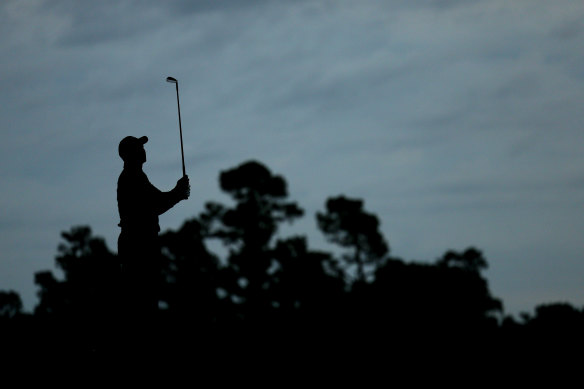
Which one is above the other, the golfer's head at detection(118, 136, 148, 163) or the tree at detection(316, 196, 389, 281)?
the tree at detection(316, 196, 389, 281)

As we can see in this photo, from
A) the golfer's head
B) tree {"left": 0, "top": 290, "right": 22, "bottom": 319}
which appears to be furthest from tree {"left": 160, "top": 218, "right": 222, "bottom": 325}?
the golfer's head

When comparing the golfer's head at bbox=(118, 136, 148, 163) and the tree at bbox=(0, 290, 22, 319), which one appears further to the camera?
the tree at bbox=(0, 290, 22, 319)

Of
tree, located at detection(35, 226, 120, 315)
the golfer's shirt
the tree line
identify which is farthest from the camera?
tree, located at detection(35, 226, 120, 315)

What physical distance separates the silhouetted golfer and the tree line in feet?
108

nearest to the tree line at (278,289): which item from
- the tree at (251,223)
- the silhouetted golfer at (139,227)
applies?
the tree at (251,223)

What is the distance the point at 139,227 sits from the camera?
11.9 meters

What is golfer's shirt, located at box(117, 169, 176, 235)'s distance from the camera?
11922 millimetres

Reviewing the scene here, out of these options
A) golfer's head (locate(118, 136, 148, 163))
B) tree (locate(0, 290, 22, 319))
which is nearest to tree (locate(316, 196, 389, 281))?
tree (locate(0, 290, 22, 319))

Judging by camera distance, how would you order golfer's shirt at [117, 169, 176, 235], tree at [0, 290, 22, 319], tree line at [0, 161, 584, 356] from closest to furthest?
golfer's shirt at [117, 169, 176, 235] → tree line at [0, 161, 584, 356] → tree at [0, 290, 22, 319]

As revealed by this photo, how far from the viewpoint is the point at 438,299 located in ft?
215

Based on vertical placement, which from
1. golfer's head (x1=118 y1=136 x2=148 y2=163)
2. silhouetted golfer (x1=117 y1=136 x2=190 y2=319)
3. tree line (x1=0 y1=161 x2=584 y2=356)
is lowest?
silhouetted golfer (x1=117 y1=136 x2=190 y2=319)

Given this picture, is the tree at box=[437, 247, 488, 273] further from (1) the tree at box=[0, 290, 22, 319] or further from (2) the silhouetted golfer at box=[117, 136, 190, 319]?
(2) the silhouetted golfer at box=[117, 136, 190, 319]

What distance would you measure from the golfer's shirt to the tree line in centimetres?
3287

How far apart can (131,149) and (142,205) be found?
822mm
